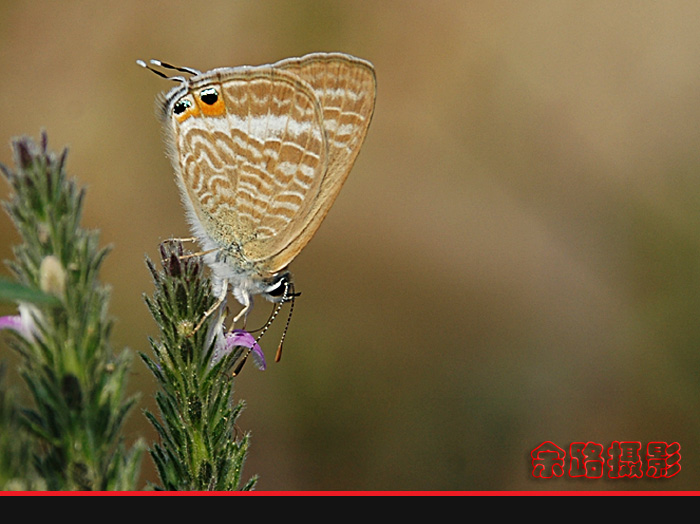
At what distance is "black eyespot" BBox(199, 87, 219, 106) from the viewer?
94.0 inches

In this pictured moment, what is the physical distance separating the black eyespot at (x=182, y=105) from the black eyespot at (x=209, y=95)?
51 mm

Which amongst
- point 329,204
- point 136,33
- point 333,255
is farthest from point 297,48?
point 329,204

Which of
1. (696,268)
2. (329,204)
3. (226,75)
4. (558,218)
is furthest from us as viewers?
(558,218)

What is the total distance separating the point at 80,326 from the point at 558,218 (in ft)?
14.4

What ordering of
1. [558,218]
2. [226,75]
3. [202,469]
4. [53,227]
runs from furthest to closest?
[558,218] < [226,75] < [202,469] < [53,227]

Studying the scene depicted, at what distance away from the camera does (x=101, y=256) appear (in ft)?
3.16

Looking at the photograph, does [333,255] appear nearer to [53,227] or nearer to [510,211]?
[510,211]

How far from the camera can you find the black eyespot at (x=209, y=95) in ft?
7.84

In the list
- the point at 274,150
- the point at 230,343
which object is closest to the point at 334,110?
the point at 274,150

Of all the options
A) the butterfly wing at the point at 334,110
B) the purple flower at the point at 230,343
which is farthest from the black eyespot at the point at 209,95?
the purple flower at the point at 230,343

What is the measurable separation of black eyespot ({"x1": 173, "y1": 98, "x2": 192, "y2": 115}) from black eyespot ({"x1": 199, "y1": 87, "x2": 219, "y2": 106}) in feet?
0.17

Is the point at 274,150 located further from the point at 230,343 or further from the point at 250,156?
the point at 230,343

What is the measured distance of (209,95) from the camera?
2398mm

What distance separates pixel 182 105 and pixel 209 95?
0.33 ft
